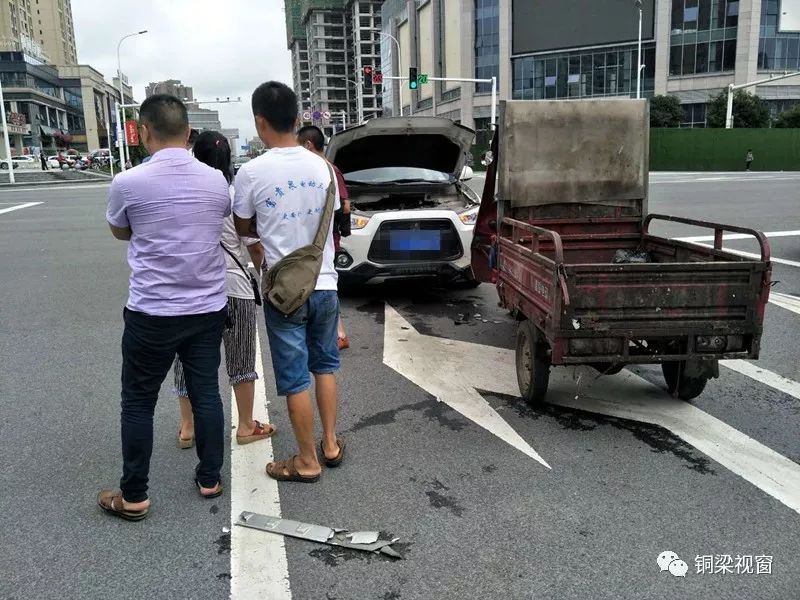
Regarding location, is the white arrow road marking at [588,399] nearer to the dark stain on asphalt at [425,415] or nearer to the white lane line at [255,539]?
the dark stain on asphalt at [425,415]

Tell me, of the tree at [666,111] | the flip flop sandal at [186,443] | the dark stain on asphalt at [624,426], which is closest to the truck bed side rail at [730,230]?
the dark stain on asphalt at [624,426]

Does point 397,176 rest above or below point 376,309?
above

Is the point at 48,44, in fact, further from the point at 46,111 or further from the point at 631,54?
the point at 631,54

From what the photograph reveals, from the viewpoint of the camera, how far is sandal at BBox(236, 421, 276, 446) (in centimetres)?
398

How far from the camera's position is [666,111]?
5484 cm

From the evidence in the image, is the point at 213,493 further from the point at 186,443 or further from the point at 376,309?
the point at 376,309

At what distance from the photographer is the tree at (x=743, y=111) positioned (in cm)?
5228

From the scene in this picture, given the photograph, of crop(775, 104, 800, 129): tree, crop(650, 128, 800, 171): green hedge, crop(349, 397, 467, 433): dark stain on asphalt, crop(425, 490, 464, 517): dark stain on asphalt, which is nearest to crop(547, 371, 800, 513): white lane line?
crop(349, 397, 467, 433): dark stain on asphalt

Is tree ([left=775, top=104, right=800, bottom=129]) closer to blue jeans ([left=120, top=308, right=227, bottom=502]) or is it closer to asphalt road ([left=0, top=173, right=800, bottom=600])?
asphalt road ([left=0, top=173, right=800, bottom=600])

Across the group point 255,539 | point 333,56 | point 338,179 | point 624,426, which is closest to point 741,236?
point 624,426

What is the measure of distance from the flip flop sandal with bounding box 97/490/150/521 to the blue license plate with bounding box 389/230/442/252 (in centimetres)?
451

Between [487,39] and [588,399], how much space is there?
71.0 meters

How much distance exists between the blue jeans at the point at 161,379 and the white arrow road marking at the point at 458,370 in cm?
173

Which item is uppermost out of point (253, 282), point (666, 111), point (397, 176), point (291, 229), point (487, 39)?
point (487, 39)
